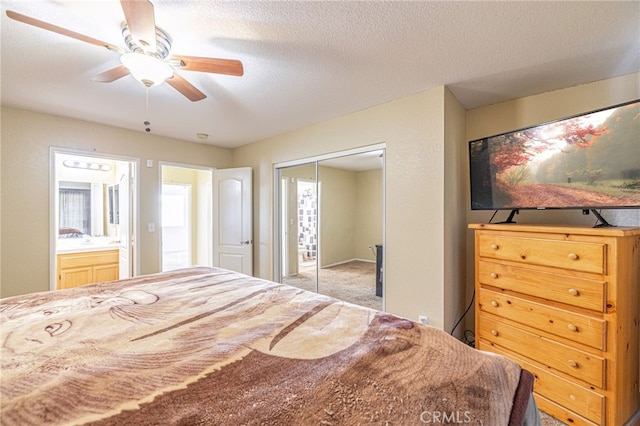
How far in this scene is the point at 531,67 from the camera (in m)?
2.03

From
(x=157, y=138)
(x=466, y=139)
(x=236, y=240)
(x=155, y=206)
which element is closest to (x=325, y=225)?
(x=236, y=240)

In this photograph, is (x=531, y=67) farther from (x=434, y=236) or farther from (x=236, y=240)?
(x=236, y=240)

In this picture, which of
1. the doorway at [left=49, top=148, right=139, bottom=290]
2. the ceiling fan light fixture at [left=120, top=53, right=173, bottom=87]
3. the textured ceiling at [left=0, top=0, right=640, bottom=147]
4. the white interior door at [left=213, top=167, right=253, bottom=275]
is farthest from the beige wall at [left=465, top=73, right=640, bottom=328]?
the doorway at [left=49, top=148, right=139, bottom=290]

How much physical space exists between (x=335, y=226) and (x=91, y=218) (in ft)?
13.8

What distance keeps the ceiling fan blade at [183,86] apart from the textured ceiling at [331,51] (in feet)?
0.71

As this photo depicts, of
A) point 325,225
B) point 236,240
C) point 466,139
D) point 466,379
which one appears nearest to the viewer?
point 466,379

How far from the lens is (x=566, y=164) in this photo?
1886mm

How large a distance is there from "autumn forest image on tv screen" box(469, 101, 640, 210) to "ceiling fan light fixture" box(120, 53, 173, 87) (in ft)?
7.92

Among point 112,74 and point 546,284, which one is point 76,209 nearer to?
point 112,74

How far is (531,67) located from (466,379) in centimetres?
231

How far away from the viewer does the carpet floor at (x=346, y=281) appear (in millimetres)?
3225

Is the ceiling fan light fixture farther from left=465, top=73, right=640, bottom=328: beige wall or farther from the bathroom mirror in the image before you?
the bathroom mirror

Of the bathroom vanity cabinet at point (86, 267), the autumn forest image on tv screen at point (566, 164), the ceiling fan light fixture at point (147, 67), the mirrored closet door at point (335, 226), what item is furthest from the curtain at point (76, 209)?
the autumn forest image on tv screen at point (566, 164)

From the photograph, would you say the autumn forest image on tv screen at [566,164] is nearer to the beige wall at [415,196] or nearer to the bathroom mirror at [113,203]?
the beige wall at [415,196]
